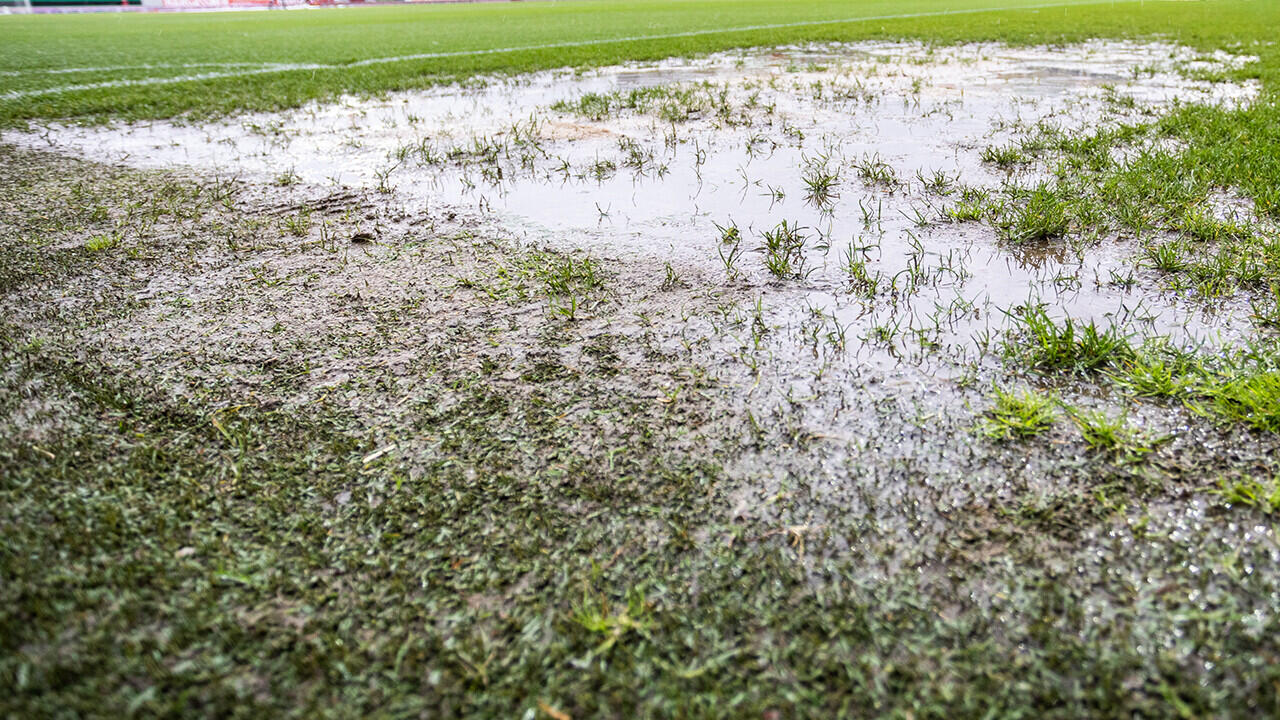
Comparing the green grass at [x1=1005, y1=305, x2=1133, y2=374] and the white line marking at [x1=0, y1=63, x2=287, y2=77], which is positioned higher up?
the white line marking at [x1=0, y1=63, x2=287, y2=77]

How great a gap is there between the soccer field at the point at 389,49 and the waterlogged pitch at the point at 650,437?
3.58 meters

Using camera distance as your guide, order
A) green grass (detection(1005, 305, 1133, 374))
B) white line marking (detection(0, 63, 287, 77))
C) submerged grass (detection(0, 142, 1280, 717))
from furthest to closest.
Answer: white line marking (detection(0, 63, 287, 77)), green grass (detection(1005, 305, 1133, 374)), submerged grass (detection(0, 142, 1280, 717))

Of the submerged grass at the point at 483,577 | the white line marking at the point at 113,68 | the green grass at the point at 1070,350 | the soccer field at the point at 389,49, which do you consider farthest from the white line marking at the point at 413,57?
the green grass at the point at 1070,350

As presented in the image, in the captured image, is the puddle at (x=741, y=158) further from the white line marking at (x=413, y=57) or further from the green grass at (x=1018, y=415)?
the white line marking at (x=413, y=57)

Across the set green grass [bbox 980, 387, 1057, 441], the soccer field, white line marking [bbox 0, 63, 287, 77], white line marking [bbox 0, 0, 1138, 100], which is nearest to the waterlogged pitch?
green grass [bbox 980, 387, 1057, 441]

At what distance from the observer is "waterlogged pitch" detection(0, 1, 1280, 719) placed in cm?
128

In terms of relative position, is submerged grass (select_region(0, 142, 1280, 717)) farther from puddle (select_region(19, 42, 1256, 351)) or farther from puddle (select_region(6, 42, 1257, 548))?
puddle (select_region(19, 42, 1256, 351))

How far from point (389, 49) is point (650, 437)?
1320 cm

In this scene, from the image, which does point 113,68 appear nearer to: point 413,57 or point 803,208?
point 413,57

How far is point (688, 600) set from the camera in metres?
1.41

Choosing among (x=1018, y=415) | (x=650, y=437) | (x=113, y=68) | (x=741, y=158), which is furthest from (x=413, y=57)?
(x=1018, y=415)

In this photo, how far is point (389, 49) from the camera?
42.3ft

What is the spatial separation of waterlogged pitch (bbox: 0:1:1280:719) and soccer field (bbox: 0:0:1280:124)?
3.58 meters

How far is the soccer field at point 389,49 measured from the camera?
7.32 m
